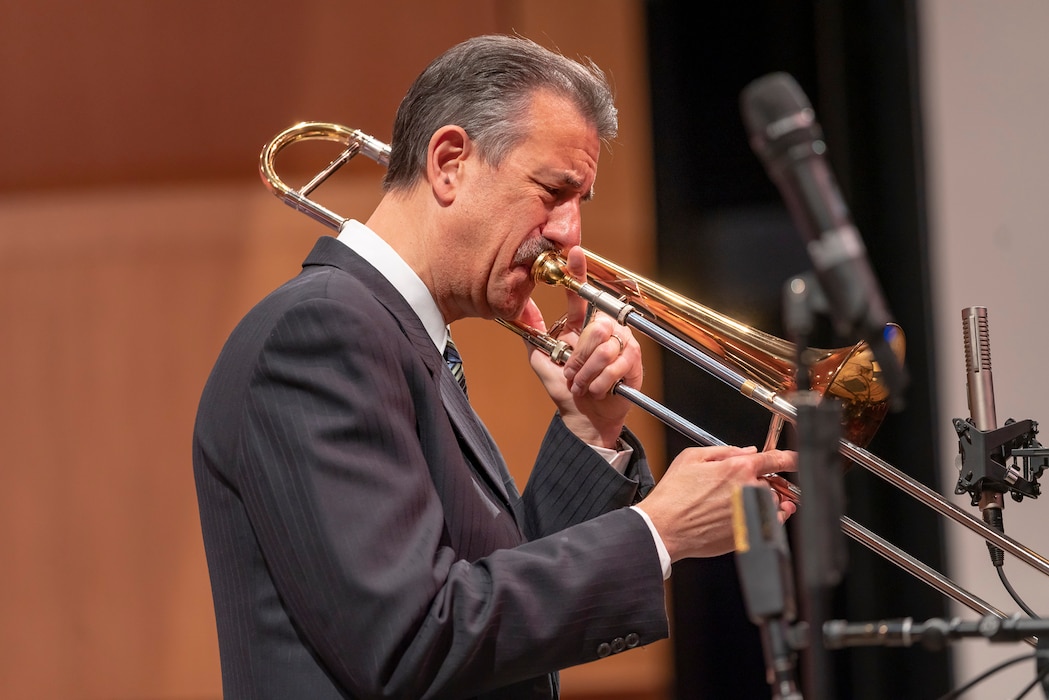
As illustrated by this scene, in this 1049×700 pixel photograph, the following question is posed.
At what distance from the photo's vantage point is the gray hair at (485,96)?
5.48 feet

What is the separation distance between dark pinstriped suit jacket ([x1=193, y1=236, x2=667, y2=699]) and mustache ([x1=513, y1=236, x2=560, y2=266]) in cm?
28

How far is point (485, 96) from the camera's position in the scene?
5.52 feet

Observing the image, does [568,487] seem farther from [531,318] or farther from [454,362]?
[531,318]

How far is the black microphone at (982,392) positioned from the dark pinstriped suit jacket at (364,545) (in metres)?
0.53

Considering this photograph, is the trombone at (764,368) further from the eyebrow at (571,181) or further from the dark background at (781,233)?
the dark background at (781,233)

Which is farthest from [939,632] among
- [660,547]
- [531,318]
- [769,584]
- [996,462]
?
[531,318]

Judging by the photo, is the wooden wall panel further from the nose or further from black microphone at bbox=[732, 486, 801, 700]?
black microphone at bbox=[732, 486, 801, 700]

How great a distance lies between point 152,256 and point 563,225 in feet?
5.81

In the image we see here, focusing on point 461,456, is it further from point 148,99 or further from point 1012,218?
point 148,99

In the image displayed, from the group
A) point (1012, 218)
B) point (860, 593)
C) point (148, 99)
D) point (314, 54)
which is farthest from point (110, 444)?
point (1012, 218)

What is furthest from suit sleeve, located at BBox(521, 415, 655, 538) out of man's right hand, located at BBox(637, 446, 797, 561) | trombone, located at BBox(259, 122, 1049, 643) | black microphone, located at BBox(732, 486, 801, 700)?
black microphone, located at BBox(732, 486, 801, 700)

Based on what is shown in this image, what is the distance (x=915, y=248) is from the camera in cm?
285

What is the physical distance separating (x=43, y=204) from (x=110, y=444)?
2.26 feet

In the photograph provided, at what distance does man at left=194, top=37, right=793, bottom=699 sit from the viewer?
1.29m
